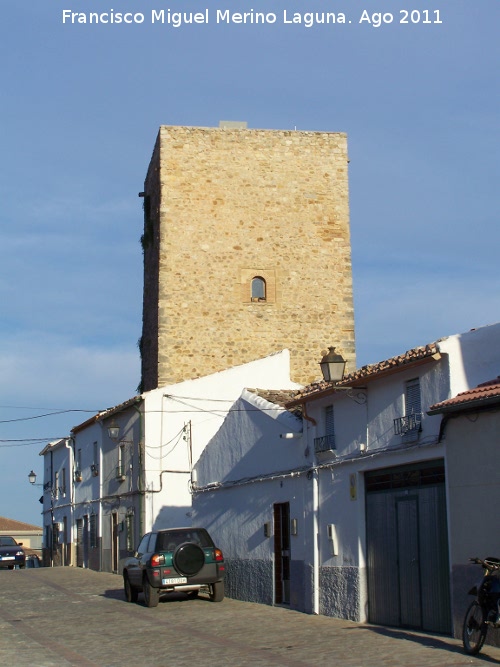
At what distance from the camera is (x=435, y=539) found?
12.4 meters

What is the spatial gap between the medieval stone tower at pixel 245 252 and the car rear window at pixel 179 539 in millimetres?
11036

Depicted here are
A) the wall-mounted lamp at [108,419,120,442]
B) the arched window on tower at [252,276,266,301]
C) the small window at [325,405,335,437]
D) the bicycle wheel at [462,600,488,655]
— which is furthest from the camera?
the arched window on tower at [252,276,266,301]

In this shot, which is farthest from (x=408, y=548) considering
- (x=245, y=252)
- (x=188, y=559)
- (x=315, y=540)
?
(x=245, y=252)

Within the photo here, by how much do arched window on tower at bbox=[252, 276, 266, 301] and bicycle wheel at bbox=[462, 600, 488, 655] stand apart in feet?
65.6

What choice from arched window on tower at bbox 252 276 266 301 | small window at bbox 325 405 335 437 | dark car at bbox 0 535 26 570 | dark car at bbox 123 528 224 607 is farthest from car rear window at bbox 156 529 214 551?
dark car at bbox 0 535 26 570

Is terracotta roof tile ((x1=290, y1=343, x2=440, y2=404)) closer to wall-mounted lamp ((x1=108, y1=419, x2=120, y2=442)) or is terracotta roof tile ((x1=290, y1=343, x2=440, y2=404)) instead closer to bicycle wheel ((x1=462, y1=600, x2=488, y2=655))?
bicycle wheel ((x1=462, y1=600, x2=488, y2=655))

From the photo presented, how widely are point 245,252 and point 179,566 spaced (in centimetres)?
1451

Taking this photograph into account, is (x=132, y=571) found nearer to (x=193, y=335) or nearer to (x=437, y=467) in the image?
(x=437, y=467)

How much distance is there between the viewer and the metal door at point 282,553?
17.1m

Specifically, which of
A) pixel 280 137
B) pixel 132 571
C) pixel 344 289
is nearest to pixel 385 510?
pixel 132 571

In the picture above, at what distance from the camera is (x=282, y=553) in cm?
1728

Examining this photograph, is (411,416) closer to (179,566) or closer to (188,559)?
(188,559)

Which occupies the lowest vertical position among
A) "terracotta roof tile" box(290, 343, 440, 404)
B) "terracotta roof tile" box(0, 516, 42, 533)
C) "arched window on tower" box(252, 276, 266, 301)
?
"terracotta roof tile" box(0, 516, 42, 533)

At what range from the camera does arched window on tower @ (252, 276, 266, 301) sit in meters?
29.8
